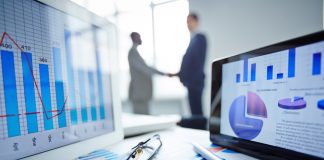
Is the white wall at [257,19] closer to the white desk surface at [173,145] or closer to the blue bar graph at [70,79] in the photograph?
the white desk surface at [173,145]

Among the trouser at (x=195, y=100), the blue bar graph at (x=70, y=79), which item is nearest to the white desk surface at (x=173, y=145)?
the blue bar graph at (x=70, y=79)

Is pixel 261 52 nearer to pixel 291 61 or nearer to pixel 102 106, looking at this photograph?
pixel 291 61

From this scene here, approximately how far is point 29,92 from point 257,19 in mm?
732

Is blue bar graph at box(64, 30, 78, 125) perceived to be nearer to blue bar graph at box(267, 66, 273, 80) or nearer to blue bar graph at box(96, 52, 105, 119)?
blue bar graph at box(96, 52, 105, 119)

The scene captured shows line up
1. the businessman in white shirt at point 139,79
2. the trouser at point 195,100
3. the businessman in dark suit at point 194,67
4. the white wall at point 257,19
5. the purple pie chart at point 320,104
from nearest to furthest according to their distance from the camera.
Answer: the purple pie chart at point 320,104 → the white wall at point 257,19 → the businessman in white shirt at point 139,79 → the businessman in dark suit at point 194,67 → the trouser at point 195,100

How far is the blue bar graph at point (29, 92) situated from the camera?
30 centimetres

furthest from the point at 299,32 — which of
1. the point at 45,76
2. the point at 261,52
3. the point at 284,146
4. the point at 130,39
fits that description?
the point at 45,76

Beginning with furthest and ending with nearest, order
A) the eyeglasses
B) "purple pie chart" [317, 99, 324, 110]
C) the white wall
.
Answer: the white wall, the eyeglasses, "purple pie chart" [317, 99, 324, 110]

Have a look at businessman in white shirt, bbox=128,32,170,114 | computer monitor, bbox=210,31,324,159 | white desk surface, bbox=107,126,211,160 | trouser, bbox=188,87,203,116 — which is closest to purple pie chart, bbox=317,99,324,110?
computer monitor, bbox=210,31,324,159

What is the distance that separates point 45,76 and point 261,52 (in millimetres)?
439

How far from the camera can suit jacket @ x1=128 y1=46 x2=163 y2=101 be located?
0.75 metres

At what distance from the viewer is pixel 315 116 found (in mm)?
276

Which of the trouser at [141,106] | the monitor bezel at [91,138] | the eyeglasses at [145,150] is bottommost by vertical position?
the trouser at [141,106]

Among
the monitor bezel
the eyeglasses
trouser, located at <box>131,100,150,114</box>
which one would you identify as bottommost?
trouser, located at <box>131,100,150,114</box>
